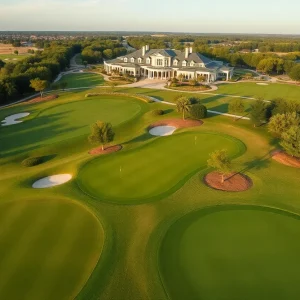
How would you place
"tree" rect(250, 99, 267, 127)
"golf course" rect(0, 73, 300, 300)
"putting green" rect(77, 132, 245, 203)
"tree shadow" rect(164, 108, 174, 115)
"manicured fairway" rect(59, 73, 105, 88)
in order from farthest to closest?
"manicured fairway" rect(59, 73, 105, 88), "tree shadow" rect(164, 108, 174, 115), "tree" rect(250, 99, 267, 127), "putting green" rect(77, 132, 245, 203), "golf course" rect(0, 73, 300, 300)

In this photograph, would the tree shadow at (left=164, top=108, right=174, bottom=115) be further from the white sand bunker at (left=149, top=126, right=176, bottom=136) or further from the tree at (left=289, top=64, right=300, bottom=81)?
the tree at (left=289, top=64, right=300, bottom=81)

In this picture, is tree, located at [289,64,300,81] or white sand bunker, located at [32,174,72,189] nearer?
white sand bunker, located at [32,174,72,189]

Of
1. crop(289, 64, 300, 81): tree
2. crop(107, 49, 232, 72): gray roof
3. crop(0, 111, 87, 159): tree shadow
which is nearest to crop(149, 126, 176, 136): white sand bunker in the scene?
crop(0, 111, 87, 159): tree shadow

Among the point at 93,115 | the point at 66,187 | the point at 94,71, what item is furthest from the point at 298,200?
the point at 94,71

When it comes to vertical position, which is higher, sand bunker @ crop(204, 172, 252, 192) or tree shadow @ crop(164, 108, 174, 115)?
sand bunker @ crop(204, 172, 252, 192)

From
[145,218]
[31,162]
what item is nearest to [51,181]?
[31,162]

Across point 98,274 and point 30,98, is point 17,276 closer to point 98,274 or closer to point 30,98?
point 98,274

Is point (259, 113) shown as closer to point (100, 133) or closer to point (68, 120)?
point (100, 133)
